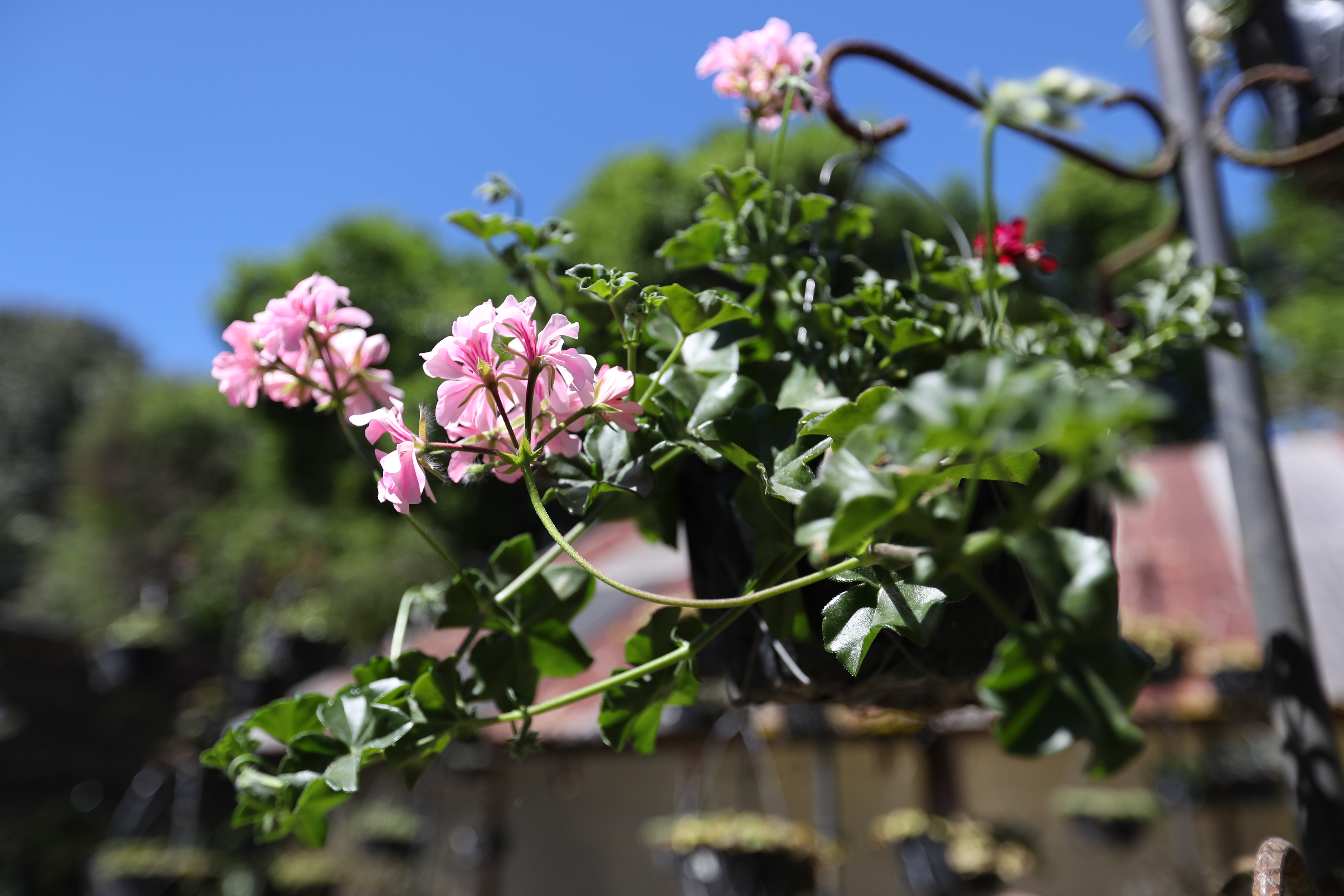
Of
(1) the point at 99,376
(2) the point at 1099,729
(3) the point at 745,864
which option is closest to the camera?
(2) the point at 1099,729

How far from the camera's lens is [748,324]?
0.52m

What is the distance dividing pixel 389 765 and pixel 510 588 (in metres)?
0.11

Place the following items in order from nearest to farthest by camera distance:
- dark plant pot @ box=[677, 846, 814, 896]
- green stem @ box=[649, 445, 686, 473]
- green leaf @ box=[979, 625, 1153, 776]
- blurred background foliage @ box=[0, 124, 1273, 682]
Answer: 1. green leaf @ box=[979, 625, 1153, 776]
2. green stem @ box=[649, 445, 686, 473]
3. dark plant pot @ box=[677, 846, 814, 896]
4. blurred background foliage @ box=[0, 124, 1273, 682]

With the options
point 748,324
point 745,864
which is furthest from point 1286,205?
point 748,324

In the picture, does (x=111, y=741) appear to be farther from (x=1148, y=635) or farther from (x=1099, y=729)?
(x=1099, y=729)

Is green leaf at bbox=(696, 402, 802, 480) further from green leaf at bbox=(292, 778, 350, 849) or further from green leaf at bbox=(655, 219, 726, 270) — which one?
green leaf at bbox=(292, 778, 350, 849)

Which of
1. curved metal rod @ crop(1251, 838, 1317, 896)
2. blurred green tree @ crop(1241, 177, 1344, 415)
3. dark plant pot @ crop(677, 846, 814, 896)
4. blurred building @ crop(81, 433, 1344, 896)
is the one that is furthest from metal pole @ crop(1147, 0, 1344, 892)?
blurred green tree @ crop(1241, 177, 1344, 415)

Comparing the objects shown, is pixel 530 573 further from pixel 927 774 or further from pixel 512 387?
pixel 927 774

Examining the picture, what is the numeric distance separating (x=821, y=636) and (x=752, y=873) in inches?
56.5

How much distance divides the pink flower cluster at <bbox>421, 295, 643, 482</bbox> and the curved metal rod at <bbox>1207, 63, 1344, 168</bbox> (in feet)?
2.28

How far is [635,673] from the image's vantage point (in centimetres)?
44

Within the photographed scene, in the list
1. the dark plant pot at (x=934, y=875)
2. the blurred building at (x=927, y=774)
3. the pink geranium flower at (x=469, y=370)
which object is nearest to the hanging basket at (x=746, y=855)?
the blurred building at (x=927, y=774)

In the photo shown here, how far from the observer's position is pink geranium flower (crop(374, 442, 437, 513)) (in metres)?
0.39

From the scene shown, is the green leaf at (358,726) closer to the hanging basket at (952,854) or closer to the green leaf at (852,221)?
the green leaf at (852,221)
